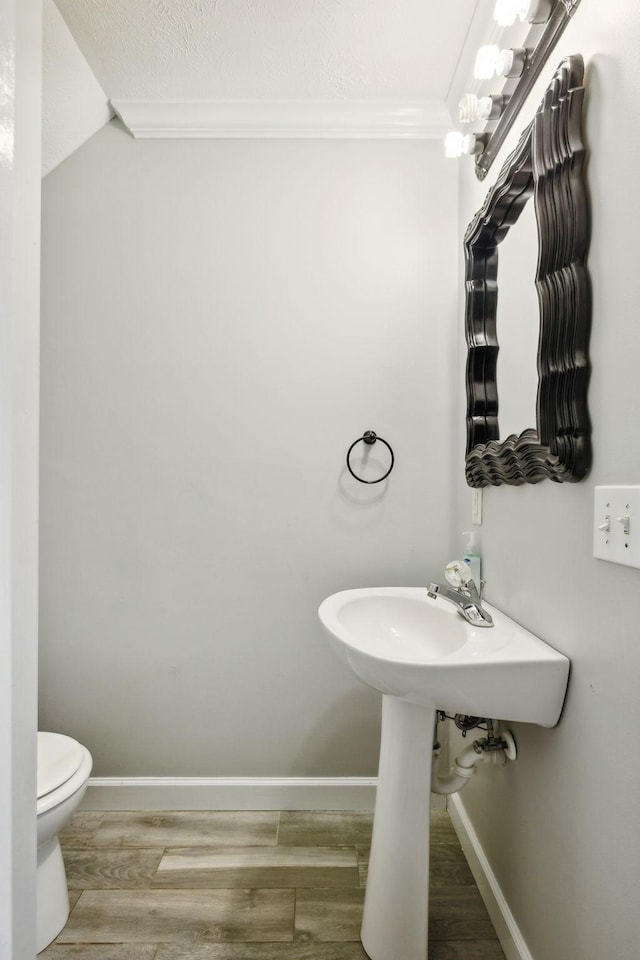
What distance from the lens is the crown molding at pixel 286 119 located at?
1832 millimetres

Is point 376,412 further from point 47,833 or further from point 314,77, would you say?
point 47,833

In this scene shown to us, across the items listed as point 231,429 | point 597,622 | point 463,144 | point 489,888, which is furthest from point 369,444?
point 489,888

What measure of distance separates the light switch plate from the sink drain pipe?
64cm

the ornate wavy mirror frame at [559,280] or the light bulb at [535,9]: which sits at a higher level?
the light bulb at [535,9]

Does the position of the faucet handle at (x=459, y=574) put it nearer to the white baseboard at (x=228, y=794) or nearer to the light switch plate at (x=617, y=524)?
the light switch plate at (x=617, y=524)

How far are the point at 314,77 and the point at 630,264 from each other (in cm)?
137

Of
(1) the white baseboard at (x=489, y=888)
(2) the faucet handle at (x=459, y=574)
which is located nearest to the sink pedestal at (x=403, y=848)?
(1) the white baseboard at (x=489, y=888)

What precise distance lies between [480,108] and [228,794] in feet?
7.35

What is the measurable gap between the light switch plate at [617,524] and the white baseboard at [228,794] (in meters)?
1.43

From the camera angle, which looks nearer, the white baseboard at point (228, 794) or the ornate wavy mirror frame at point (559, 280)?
the ornate wavy mirror frame at point (559, 280)

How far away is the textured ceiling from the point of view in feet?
Result: 4.87

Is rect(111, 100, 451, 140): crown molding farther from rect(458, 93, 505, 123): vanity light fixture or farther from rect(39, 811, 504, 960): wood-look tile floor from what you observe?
rect(39, 811, 504, 960): wood-look tile floor

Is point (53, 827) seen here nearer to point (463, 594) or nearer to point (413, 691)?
point (413, 691)

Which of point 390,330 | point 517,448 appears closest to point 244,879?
point 517,448
